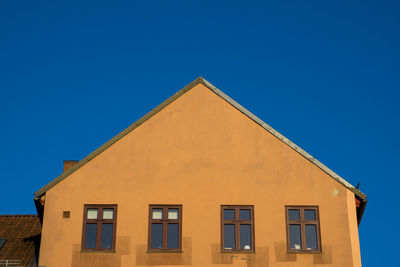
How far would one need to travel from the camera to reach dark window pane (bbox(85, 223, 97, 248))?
76.4 ft

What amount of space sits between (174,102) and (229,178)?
385 centimetres

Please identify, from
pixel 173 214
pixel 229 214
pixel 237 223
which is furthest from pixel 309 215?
pixel 173 214

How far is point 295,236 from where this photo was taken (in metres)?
23.5

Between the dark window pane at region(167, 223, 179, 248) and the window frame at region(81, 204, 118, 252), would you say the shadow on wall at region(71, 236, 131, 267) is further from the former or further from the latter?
the dark window pane at region(167, 223, 179, 248)

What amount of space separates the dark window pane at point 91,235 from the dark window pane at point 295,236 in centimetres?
742

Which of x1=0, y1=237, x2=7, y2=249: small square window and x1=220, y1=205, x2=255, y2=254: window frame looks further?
x1=0, y1=237, x2=7, y2=249: small square window

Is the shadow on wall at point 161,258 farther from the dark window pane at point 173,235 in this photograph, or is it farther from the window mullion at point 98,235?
the window mullion at point 98,235

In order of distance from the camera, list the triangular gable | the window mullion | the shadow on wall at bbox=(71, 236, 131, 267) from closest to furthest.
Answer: the shadow on wall at bbox=(71, 236, 131, 267), the window mullion, the triangular gable

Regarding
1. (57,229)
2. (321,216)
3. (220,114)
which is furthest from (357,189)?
(57,229)

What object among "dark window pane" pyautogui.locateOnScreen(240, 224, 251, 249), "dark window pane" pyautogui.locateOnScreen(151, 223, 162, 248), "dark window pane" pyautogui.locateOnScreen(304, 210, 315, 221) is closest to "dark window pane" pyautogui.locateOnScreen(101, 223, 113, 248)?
"dark window pane" pyautogui.locateOnScreen(151, 223, 162, 248)

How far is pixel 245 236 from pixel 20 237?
36.0 feet

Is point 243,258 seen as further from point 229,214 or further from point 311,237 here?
point 311,237

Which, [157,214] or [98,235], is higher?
[157,214]

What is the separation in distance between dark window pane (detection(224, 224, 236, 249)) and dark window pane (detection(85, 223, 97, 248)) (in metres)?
4.93
